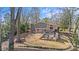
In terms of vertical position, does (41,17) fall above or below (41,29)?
above

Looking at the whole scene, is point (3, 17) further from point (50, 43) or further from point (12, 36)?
point (50, 43)

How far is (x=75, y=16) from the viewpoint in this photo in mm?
1872

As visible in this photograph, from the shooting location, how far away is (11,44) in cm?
187

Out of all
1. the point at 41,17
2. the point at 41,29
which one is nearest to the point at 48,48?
the point at 41,29

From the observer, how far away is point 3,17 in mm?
1858

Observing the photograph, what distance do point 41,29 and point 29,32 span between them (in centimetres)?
15

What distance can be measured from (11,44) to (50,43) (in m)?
0.49
